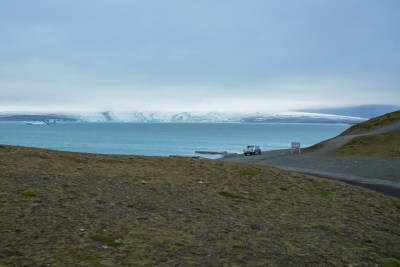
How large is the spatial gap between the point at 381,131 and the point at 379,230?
46552mm

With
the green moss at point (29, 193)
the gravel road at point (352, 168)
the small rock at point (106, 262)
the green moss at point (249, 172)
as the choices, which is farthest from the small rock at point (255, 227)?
the gravel road at point (352, 168)

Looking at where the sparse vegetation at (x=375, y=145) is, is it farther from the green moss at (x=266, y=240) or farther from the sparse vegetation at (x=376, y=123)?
the green moss at (x=266, y=240)

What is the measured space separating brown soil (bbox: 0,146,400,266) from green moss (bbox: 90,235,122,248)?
0.8 inches

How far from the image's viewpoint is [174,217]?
9.62 m

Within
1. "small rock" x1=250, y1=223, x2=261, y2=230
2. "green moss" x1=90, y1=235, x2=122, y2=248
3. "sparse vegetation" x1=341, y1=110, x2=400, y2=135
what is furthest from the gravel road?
"green moss" x1=90, y1=235, x2=122, y2=248

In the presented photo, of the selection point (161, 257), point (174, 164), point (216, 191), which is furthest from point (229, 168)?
point (161, 257)

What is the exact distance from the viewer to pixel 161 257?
265 inches

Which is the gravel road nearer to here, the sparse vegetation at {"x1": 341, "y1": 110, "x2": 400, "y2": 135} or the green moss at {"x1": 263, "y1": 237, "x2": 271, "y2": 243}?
the sparse vegetation at {"x1": 341, "y1": 110, "x2": 400, "y2": 135}

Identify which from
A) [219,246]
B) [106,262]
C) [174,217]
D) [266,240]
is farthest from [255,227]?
[106,262]

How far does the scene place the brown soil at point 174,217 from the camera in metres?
6.93

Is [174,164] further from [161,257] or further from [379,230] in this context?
[161,257]

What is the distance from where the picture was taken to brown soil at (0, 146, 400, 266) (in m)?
6.93

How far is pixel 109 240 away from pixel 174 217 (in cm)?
255

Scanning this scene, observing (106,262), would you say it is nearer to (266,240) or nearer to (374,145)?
(266,240)
